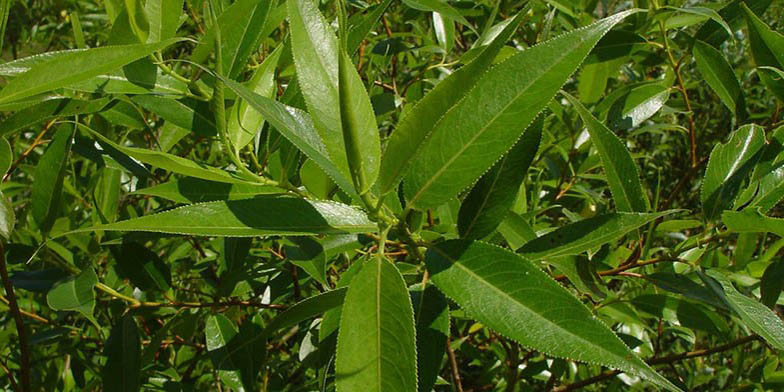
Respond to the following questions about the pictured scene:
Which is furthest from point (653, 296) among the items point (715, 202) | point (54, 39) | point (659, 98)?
point (54, 39)

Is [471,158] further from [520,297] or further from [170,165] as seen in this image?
[170,165]

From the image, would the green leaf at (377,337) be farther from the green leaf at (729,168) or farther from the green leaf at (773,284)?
the green leaf at (773,284)

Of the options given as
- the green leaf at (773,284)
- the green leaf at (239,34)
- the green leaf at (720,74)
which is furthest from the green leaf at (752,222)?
the green leaf at (239,34)

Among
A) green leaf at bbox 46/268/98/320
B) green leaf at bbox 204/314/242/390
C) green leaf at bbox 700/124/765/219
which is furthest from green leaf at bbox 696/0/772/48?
green leaf at bbox 46/268/98/320

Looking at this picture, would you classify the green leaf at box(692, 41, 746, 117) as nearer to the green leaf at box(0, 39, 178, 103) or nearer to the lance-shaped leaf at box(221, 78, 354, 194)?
the lance-shaped leaf at box(221, 78, 354, 194)

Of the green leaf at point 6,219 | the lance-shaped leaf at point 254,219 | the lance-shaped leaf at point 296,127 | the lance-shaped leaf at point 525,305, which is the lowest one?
the green leaf at point 6,219

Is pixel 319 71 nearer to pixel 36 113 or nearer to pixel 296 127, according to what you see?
pixel 296 127

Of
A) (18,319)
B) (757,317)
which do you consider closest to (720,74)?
(757,317)
